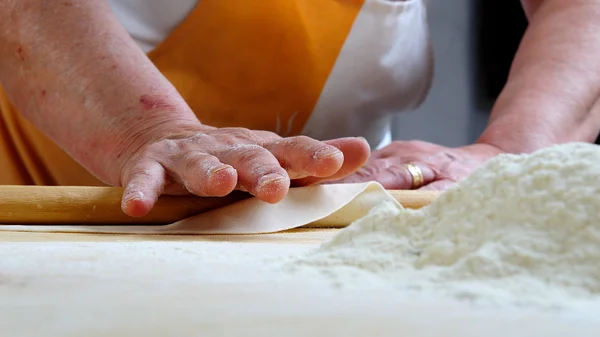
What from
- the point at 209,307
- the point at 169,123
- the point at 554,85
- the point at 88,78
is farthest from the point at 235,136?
the point at 554,85

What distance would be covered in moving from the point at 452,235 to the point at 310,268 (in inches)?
3.8

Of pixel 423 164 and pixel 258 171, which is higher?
pixel 258 171

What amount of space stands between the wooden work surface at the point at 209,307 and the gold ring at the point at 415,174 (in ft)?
1.85

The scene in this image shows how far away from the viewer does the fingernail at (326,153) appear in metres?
0.64

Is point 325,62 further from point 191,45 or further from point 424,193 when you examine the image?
point 424,193

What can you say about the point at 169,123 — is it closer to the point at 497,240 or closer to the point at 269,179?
the point at 269,179

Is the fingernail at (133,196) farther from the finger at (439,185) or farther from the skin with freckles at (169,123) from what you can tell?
the finger at (439,185)

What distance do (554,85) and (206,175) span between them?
79cm

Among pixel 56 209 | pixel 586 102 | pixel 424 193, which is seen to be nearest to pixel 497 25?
pixel 586 102

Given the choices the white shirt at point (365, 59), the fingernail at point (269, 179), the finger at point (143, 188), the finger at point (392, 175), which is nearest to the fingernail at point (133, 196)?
the finger at point (143, 188)

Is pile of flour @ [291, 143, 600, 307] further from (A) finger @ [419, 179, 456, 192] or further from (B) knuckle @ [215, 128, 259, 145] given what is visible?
(A) finger @ [419, 179, 456, 192]

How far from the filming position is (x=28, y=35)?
836mm

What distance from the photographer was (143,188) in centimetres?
62

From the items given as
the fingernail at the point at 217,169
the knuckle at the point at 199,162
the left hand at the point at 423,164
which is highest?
the fingernail at the point at 217,169
